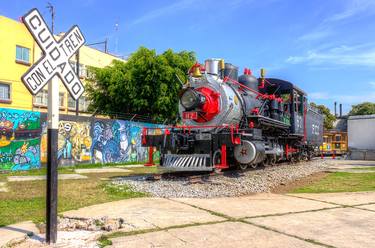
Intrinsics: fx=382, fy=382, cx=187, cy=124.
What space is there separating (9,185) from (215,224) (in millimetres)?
7421

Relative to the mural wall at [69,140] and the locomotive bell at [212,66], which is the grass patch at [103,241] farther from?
the locomotive bell at [212,66]

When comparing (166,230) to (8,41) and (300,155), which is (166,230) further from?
(8,41)

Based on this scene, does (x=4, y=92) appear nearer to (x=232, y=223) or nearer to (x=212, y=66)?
(x=212, y=66)

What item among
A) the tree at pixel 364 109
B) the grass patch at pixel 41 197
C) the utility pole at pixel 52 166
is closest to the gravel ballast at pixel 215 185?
the grass patch at pixel 41 197

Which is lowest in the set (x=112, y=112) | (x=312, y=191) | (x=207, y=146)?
(x=312, y=191)

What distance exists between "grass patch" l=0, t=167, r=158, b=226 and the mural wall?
3124 mm

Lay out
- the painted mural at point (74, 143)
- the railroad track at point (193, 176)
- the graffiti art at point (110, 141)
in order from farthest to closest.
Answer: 1. the graffiti art at point (110, 141)
2. the painted mural at point (74, 143)
3. the railroad track at point (193, 176)

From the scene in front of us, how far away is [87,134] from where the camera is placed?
1914 centimetres

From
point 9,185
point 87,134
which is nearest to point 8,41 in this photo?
point 87,134

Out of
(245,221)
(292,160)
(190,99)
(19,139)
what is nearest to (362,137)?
(292,160)

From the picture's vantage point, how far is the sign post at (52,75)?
455cm

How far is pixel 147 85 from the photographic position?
25.9 meters

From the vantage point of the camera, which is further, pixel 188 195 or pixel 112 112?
pixel 112 112

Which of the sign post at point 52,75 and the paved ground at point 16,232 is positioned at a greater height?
the sign post at point 52,75
